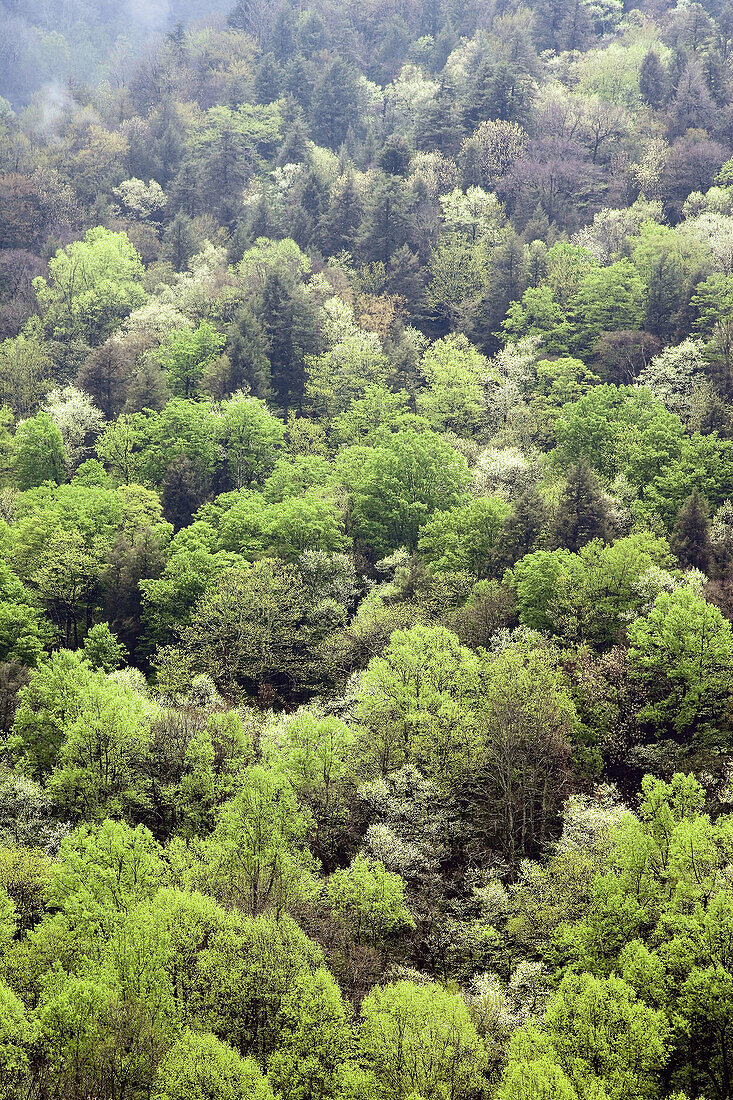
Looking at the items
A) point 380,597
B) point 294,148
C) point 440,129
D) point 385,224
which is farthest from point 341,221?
point 380,597

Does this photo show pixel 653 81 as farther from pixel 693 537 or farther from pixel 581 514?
pixel 693 537

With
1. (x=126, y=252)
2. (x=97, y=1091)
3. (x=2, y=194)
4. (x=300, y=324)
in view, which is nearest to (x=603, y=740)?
(x=97, y=1091)

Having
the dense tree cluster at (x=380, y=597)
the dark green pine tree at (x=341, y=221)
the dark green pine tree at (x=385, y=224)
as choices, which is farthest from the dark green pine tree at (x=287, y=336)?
the dark green pine tree at (x=341, y=221)

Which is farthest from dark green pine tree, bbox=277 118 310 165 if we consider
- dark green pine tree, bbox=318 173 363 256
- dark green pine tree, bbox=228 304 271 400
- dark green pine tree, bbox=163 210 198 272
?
dark green pine tree, bbox=228 304 271 400

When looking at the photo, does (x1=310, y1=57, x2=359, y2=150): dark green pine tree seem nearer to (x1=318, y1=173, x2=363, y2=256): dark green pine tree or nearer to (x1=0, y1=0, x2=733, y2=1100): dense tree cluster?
(x1=0, y1=0, x2=733, y2=1100): dense tree cluster

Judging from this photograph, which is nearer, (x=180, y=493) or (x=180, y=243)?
(x=180, y=493)

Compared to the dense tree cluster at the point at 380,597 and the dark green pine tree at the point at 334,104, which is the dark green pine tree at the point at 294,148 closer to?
the dense tree cluster at the point at 380,597
